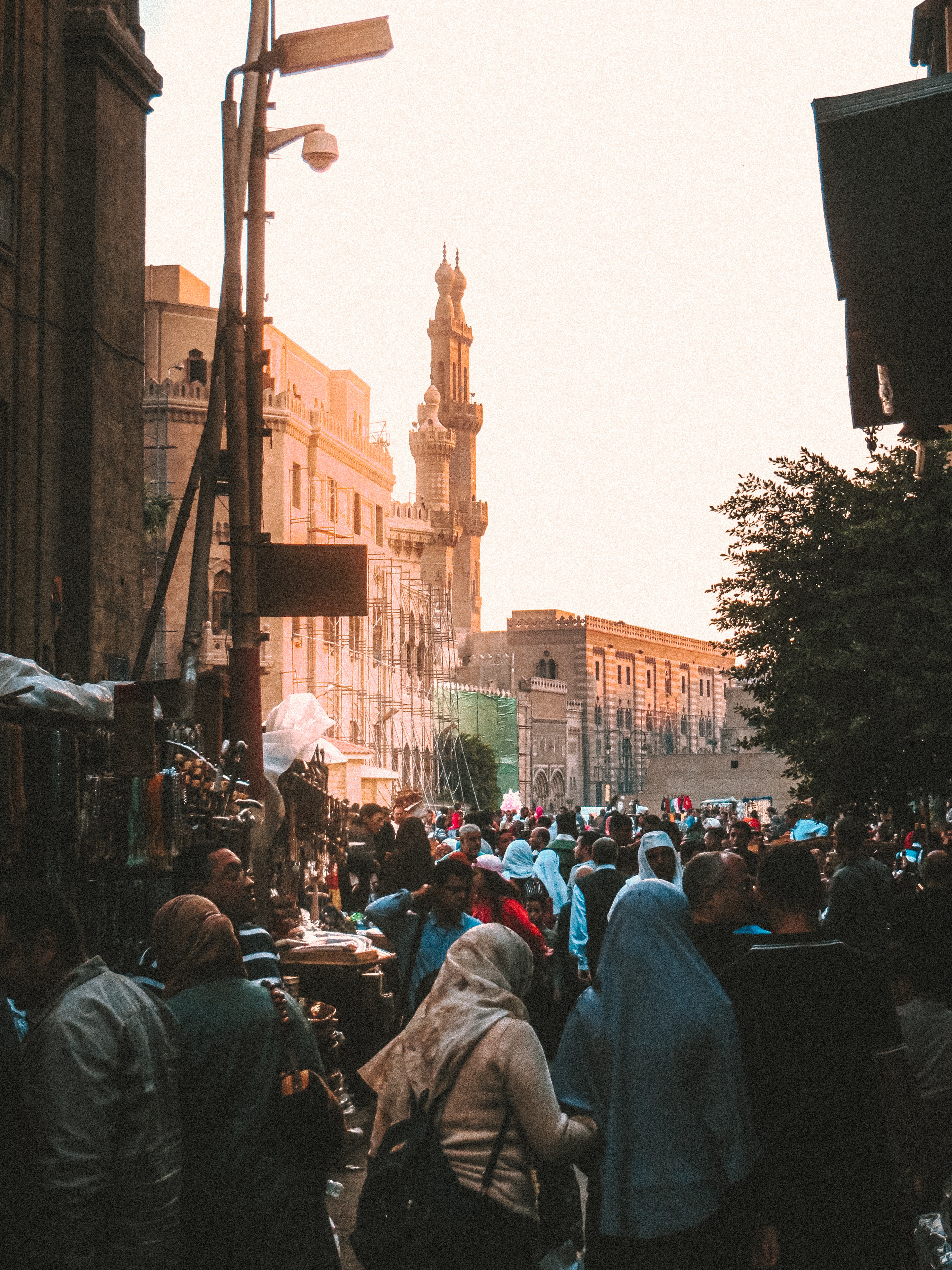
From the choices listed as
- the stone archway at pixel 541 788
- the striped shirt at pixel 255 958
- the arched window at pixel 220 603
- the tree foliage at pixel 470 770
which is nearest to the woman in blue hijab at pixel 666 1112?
the striped shirt at pixel 255 958

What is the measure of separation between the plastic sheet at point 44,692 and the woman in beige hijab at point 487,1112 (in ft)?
11.7

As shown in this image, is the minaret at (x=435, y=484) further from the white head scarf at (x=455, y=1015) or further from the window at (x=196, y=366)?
the white head scarf at (x=455, y=1015)

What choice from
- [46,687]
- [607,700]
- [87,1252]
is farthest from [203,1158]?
[607,700]

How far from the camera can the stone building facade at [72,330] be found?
967 centimetres

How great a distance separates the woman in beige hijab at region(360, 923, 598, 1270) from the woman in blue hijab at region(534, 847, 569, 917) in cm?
931

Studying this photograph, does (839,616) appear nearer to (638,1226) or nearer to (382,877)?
(382,877)

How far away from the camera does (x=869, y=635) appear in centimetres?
1562

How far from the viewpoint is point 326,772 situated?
11922 mm

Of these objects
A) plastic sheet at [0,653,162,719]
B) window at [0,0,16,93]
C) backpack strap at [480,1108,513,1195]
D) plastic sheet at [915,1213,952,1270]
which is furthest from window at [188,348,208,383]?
backpack strap at [480,1108,513,1195]

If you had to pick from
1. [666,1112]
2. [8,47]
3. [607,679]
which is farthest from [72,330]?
[607,679]

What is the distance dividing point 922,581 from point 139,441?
770 centimetres

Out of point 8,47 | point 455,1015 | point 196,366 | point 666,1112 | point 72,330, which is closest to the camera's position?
point 455,1015

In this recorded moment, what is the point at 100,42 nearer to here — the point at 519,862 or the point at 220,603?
the point at 519,862

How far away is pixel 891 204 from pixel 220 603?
4104 centimetres
